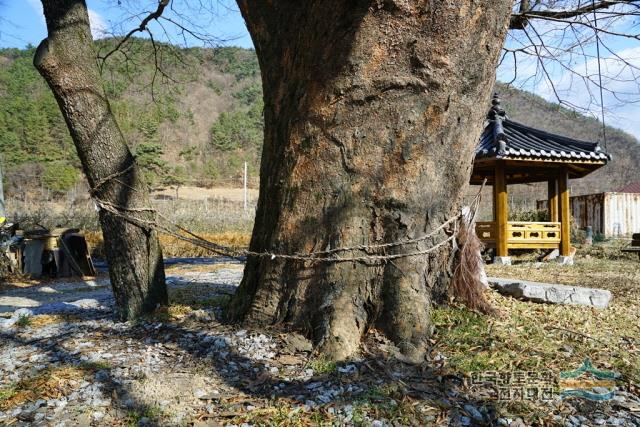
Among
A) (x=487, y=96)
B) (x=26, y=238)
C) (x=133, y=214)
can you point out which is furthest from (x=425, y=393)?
(x=26, y=238)

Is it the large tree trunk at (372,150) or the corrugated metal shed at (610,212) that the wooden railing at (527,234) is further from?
the corrugated metal shed at (610,212)

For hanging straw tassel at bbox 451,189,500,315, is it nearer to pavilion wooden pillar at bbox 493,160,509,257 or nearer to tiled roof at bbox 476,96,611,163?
tiled roof at bbox 476,96,611,163

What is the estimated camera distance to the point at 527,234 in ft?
29.8

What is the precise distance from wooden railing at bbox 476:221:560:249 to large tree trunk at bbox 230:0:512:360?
22.4 feet

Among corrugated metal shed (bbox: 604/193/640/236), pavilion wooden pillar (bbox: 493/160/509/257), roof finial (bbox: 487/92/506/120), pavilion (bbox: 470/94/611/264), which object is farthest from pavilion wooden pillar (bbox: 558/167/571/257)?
corrugated metal shed (bbox: 604/193/640/236)

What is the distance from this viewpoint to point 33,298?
5.51 m

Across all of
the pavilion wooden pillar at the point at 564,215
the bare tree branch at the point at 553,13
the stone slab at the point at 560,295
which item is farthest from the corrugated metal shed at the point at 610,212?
the stone slab at the point at 560,295

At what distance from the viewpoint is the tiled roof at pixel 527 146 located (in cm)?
821

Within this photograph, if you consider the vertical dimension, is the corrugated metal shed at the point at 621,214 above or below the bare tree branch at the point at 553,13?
below

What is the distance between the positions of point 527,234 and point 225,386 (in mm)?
8337

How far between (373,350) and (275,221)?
0.99 metres

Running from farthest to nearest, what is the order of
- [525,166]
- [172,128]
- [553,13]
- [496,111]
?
[172,128] → [496,111] → [525,166] → [553,13]

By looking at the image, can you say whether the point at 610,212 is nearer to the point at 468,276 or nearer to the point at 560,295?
the point at 560,295

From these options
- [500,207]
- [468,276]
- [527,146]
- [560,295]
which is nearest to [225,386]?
[468,276]
